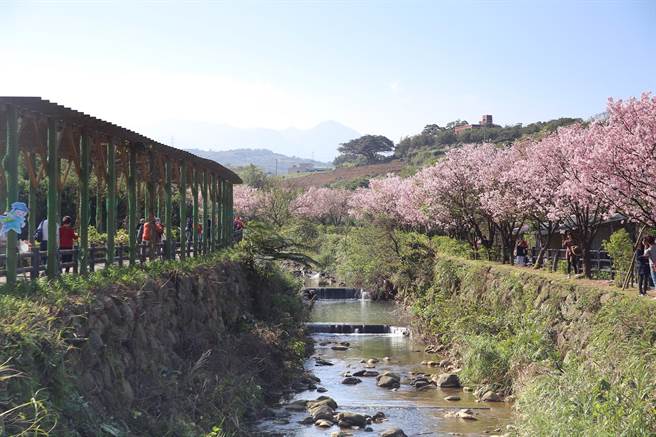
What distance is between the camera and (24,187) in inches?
1487

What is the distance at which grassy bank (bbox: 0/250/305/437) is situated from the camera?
9.74 metres

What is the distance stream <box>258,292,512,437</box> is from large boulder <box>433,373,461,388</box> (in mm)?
267

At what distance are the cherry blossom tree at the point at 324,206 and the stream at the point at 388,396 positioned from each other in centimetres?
5399

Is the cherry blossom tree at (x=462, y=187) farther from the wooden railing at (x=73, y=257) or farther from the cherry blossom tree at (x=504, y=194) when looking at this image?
the wooden railing at (x=73, y=257)

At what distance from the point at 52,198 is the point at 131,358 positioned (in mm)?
3447

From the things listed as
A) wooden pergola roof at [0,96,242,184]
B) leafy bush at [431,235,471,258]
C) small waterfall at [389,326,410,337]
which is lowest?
small waterfall at [389,326,410,337]

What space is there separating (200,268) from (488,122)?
13652 cm

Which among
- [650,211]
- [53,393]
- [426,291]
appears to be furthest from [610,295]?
[426,291]

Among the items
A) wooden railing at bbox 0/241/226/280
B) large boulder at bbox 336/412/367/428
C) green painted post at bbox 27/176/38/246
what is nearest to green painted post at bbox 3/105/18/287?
wooden railing at bbox 0/241/226/280

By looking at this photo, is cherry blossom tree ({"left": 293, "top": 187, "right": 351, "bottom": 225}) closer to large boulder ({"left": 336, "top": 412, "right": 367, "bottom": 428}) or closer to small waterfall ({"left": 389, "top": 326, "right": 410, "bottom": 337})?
small waterfall ({"left": 389, "top": 326, "right": 410, "bottom": 337})

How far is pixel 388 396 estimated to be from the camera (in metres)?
22.6

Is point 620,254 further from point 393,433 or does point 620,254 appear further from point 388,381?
point 393,433

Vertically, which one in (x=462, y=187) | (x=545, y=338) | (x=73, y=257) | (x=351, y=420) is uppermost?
(x=462, y=187)

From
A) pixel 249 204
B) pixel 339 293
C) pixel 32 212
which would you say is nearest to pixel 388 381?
pixel 32 212
